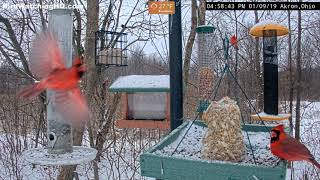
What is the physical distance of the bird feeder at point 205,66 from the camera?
6.77ft

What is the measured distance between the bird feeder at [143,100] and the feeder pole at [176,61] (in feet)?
3.13

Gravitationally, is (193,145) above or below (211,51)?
below

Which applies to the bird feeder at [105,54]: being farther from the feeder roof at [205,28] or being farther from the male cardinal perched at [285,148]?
the male cardinal perched at [285,148]

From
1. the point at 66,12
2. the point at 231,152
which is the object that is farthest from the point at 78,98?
the point at 66,12

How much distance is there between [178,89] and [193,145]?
30cm

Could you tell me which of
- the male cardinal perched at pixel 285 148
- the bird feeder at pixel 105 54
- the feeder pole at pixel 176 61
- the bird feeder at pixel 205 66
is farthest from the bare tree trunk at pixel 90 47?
the male cardinal perched at pixel 285 148

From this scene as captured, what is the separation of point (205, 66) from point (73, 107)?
1.74m

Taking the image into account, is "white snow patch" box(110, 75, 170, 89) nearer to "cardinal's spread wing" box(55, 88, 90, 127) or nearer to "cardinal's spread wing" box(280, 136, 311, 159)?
"cardinal's spread wing" box(280, 136, 311, 159)

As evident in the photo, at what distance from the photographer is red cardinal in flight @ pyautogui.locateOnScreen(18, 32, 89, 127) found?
1.78ft

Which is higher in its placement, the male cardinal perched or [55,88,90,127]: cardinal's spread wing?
[55,88,90,127]: cardinal's spread wing

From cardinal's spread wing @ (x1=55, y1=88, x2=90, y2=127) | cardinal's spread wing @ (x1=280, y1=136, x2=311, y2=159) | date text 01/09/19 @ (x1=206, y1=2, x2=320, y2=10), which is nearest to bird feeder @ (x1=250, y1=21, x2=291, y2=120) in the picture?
date text 01/09/19 @ (x1=206, y1=2, x2=320, y2=10)

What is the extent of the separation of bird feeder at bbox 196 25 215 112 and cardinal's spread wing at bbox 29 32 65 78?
Result: 1.42m

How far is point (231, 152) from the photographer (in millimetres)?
1461

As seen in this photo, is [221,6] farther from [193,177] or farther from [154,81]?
[193,177]
